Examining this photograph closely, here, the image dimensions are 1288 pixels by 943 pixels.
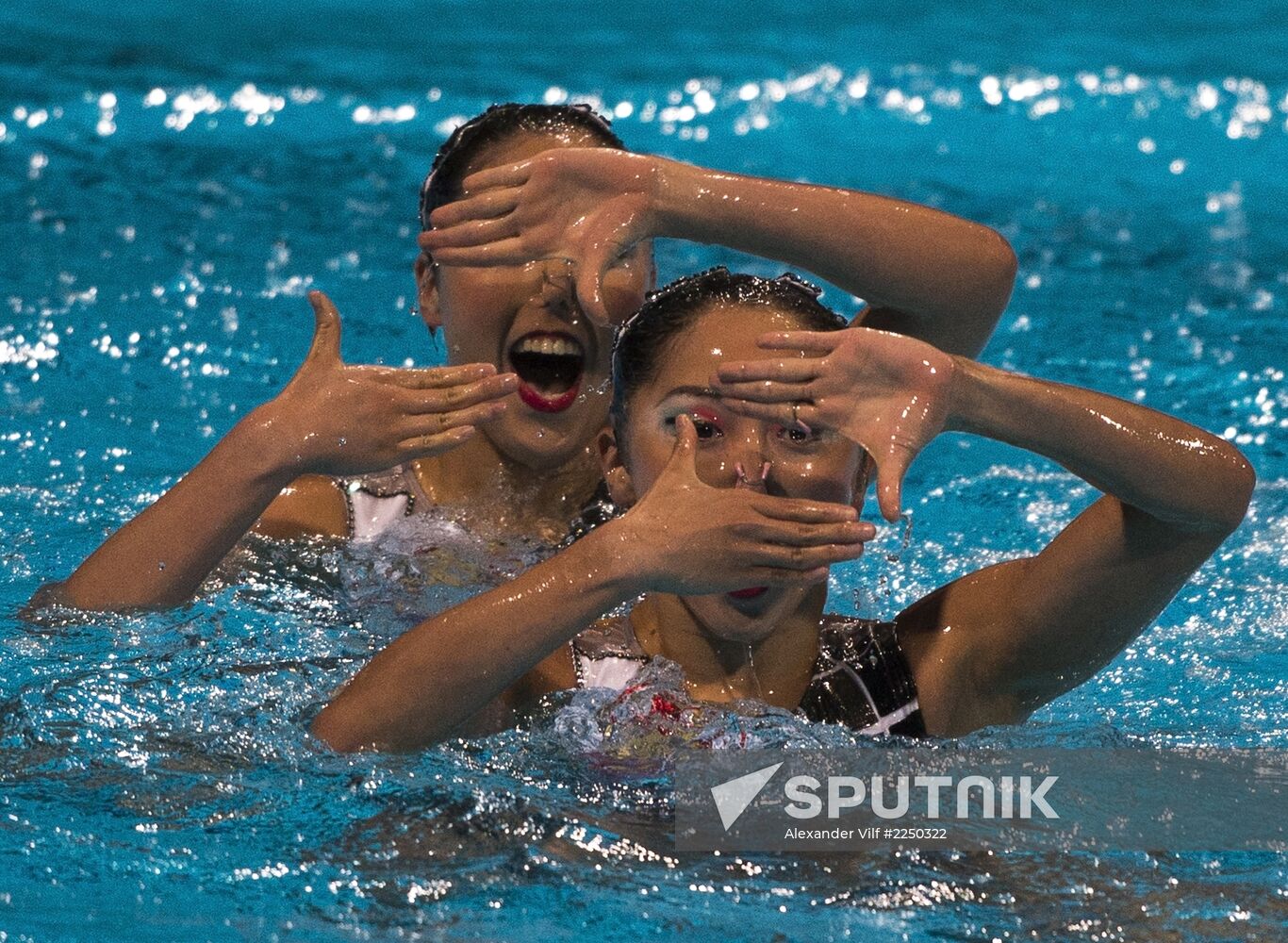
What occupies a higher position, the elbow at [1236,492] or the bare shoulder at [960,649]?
the elbow at [1236,492]

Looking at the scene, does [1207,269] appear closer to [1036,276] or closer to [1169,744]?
[1036,276]

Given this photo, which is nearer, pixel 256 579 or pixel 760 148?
pixel 256 579

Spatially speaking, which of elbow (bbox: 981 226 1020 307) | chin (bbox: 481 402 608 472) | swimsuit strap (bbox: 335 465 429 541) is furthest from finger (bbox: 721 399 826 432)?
swimsuit strap (bbox: 335 465 429 541)

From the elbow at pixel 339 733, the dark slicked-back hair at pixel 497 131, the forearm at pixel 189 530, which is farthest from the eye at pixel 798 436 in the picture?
the dark slicked-back hair at pixel 497 131

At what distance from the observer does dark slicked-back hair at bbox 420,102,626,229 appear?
3516 mm

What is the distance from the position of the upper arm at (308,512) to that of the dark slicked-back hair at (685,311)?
1.08 meters

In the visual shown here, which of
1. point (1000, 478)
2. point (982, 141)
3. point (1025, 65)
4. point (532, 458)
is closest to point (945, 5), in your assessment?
point (1025, 65)

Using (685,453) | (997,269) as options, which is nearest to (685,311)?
(685,453)

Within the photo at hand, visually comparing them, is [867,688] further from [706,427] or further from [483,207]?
[483,207]

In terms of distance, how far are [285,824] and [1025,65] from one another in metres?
5.70

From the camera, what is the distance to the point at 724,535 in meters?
2.34

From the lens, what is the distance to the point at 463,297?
11.4ft

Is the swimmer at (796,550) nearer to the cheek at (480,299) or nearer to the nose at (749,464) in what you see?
the nose at (749,464)

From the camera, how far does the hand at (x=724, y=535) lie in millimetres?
2307
